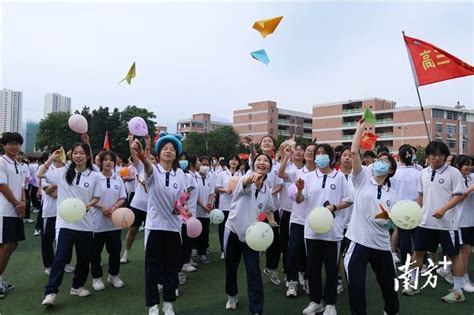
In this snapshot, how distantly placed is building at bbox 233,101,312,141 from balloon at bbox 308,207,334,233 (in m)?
62.8

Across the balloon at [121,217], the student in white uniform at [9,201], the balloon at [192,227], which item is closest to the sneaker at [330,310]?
the balloon at [192,227]

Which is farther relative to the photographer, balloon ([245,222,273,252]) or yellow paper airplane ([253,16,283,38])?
yellow paper airplane ([253,16,283,38])

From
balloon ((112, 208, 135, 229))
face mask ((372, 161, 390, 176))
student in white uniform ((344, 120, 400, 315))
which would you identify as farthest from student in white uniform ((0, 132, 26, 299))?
face mask ((372, 161, 390, 176))

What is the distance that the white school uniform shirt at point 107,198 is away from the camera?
5.49m

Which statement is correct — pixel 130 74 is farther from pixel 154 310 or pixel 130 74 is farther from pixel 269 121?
pixel 269 121

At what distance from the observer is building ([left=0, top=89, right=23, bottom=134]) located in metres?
37.0

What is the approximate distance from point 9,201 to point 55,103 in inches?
2129

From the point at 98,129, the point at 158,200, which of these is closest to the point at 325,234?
the point at 158,200

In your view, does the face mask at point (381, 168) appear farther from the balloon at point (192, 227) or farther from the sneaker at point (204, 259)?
the sneaker at point (204, 259)

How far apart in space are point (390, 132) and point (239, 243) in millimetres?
Result: 58840

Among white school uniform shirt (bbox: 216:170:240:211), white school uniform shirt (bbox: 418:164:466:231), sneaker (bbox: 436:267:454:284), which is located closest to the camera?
white school uniform shirt (bbox: 418:164:466:231)

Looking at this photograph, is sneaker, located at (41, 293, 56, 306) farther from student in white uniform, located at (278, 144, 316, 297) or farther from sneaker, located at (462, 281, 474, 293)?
sneaker, located at (462, 281, 474, 293)

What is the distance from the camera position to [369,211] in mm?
4047

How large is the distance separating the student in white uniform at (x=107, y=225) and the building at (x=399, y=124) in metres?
49.2
